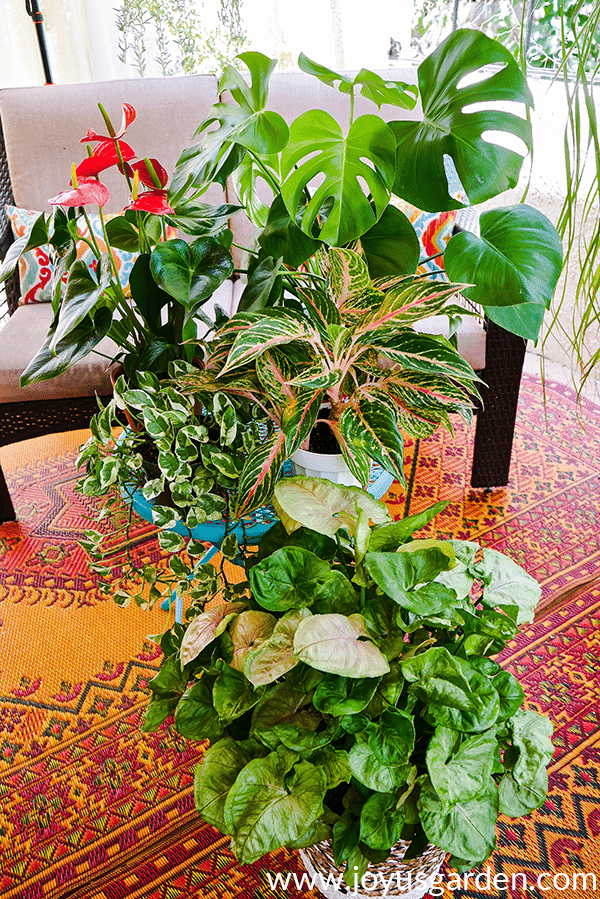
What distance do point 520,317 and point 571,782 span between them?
32.0 inches

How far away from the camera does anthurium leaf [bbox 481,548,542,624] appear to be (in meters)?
0.90

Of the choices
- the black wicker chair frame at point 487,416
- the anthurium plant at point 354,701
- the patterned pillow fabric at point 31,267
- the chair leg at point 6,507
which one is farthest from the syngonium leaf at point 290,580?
the patterned pillow fabric at point 31,267

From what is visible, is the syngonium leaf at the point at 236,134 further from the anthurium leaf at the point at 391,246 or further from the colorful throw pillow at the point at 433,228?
the colorful throw pillow at the point at 433,228

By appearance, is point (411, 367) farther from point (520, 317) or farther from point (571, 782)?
point (571, 782)

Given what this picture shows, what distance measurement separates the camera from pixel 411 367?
92 centimetres

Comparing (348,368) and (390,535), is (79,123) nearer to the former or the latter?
(348,368)

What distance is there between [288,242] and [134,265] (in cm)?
24

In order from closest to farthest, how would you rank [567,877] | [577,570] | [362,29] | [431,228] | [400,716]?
[400,716]
[567,877]
[577,570]
[431,228]
[362,29]

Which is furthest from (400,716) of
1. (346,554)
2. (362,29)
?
(362,29)

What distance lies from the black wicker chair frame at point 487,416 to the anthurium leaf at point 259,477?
729 millimetres

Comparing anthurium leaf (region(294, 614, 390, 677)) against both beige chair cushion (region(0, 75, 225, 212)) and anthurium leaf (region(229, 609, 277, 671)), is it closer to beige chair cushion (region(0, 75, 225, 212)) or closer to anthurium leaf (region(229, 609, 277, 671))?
anthurium leaf (region(229, 609, 277, 671))

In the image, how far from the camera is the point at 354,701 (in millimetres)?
720

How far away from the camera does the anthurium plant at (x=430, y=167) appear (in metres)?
0.84

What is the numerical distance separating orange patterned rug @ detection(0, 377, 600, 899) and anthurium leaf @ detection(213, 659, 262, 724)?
41 cm
